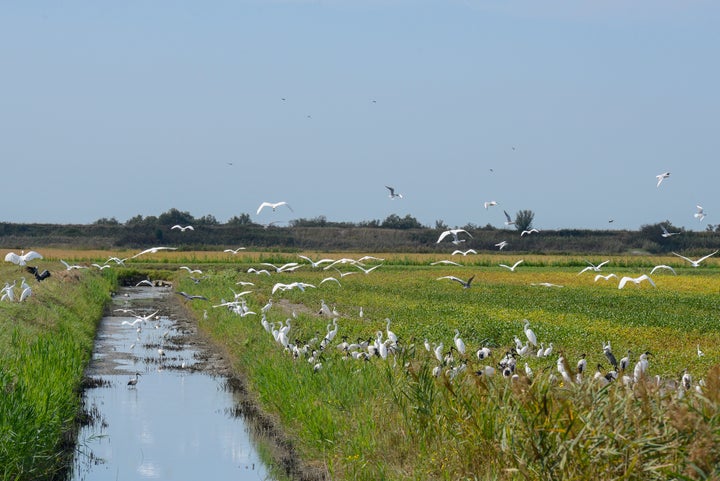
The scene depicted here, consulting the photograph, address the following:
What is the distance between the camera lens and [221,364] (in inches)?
723

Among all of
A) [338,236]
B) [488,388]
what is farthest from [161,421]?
[338,236]

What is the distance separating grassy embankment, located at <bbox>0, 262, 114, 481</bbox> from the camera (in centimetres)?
850

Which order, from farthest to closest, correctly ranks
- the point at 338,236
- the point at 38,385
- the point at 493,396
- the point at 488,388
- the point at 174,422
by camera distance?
the point at 338,236
the point at 174,422
the point at 38,385
the point at 488,388
the point at 493,396

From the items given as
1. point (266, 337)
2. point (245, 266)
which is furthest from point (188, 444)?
point (245, 266)

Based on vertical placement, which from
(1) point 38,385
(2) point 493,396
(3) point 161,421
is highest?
(2) point 493,396

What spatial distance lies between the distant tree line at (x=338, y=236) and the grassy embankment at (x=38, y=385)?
5197cm

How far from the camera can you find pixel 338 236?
268ft

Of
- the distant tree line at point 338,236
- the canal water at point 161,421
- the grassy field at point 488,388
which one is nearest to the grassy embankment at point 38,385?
the canal water at point 161,421

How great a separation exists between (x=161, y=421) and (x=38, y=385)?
326 cm

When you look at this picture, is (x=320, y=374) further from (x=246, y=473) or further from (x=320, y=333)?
(x=320, y=333)

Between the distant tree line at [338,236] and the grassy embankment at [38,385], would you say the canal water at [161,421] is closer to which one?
the grassy embankment at [38,385]

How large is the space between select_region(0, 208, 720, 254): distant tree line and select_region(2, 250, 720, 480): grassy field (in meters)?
44.3

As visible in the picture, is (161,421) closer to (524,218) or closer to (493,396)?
(493,396)

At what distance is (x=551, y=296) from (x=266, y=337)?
1557cm
